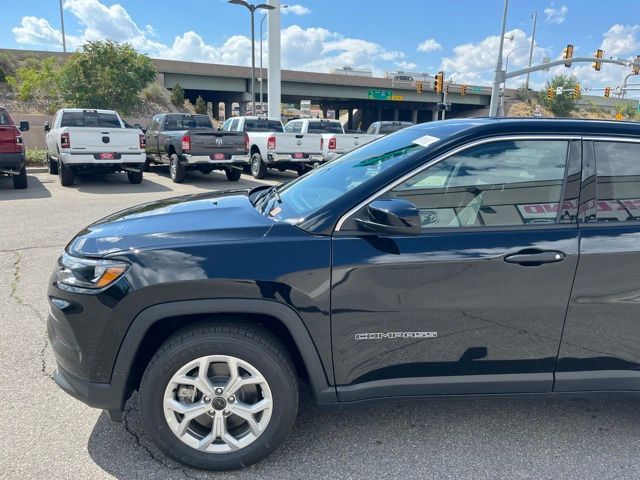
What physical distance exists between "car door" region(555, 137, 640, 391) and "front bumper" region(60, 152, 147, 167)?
1137 centimetres

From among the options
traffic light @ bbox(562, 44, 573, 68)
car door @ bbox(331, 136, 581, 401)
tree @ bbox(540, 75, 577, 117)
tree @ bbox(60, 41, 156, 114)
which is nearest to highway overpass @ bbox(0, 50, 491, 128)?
tree @ bbox(540, 75, 577, 117)

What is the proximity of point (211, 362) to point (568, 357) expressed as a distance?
1845 mm

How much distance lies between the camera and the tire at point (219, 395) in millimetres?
2283

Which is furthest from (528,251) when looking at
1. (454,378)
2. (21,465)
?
(21,465)

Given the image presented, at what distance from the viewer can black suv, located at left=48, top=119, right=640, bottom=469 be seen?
2258 millimetres

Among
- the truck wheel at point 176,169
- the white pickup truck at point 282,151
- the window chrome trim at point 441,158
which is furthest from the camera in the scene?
the white pickup truck at point 282,151

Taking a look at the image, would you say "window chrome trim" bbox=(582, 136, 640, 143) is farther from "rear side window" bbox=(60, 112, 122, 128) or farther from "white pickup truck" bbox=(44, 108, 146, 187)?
"rear side window" bbox=(60, 112, 122, 128)

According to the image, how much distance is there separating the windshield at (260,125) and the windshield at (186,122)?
1.38m

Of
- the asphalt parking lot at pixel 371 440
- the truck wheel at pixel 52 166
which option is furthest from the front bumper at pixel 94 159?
the asphalt parking lot at pixel 371 440

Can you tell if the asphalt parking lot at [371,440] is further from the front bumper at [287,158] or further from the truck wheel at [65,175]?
the front bumper at [287,158]

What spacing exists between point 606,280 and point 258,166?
42.7ft

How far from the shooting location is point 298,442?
263 centimetres

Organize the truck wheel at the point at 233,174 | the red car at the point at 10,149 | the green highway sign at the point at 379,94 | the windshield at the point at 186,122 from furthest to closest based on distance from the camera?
the green highway sign at the point at 379,94 → the windshield at the point at 186,122 → the truck wheel at the point at 233,174 → the red car at the point at 10,149

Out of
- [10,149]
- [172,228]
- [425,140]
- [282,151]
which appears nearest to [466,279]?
[425,140]
